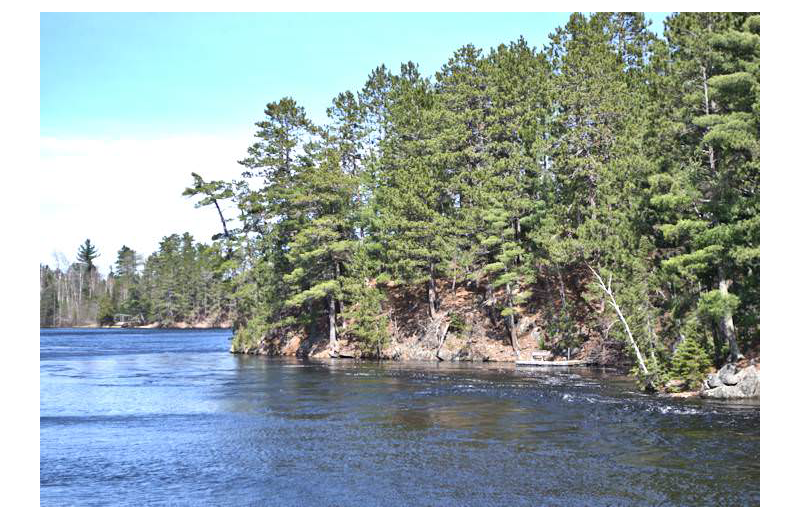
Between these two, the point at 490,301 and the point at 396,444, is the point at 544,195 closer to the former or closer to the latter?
the point at 490,301

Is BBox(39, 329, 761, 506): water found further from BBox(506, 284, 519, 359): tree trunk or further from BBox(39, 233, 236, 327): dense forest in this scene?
BBox(39, 233, 236, 327): dense forest

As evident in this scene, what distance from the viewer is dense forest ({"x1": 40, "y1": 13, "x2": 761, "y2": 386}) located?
98.4 ft

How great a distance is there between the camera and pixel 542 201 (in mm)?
50344

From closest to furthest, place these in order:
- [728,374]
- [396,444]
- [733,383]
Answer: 1. [396,444]
2. [733,383]
3. [728,374]

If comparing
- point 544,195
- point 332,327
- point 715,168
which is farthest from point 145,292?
point 715,168

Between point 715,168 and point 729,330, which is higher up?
point 715,168

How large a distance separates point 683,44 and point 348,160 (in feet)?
148

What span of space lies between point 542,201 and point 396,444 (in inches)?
1229

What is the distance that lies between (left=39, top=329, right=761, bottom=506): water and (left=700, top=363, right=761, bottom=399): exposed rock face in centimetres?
160

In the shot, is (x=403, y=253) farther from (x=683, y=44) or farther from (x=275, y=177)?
(x=683, y=44)

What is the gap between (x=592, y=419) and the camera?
84.1 feet

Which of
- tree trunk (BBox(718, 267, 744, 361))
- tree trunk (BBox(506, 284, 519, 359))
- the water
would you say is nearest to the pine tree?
tree trunk (BBox(718, 267, 744, 361))

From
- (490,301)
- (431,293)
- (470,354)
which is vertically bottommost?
(470,354)
